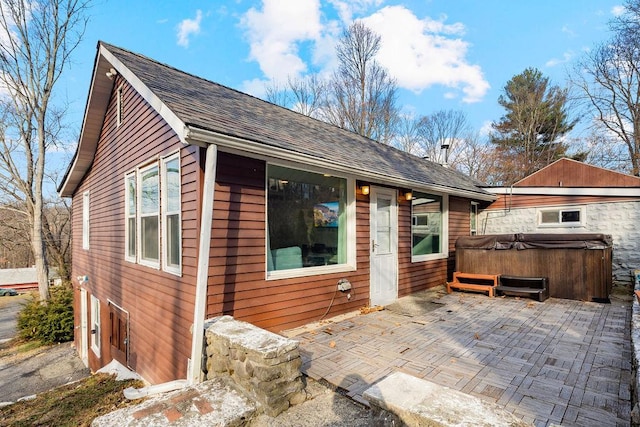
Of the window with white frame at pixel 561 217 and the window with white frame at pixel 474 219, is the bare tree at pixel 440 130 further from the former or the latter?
the window with white frame at pixel 561 217

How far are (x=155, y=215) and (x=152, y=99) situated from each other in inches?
66.1

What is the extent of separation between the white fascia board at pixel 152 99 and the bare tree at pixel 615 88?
1633 centimetres

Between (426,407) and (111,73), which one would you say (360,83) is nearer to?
(111,73)

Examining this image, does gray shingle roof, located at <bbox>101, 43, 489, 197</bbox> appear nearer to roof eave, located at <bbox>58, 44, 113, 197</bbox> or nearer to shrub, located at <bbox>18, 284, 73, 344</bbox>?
roof eave, located at <bbox>58, 44, 113, 197</bbox>

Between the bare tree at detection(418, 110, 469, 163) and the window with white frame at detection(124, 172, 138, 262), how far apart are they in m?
18.8

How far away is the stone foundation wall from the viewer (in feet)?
7.95

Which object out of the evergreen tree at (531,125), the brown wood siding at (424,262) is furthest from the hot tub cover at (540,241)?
the evergreen tree at (531,125)

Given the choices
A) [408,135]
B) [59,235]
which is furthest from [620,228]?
[59,235]

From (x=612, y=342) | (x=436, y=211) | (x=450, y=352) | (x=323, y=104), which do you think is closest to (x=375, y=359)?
(x=450, y=352)

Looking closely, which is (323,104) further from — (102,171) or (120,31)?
(102,171)

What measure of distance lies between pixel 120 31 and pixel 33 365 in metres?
10.0

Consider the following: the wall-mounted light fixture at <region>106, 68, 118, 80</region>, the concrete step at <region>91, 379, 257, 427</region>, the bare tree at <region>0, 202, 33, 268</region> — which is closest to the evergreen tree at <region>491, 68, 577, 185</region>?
the wall-mounted light fixture at <region>106, 68, 118, 80</region>

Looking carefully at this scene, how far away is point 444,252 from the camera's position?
24.8 feet

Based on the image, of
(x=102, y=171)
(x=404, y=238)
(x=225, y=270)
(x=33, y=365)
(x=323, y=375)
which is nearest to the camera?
(x=323, y=375)
